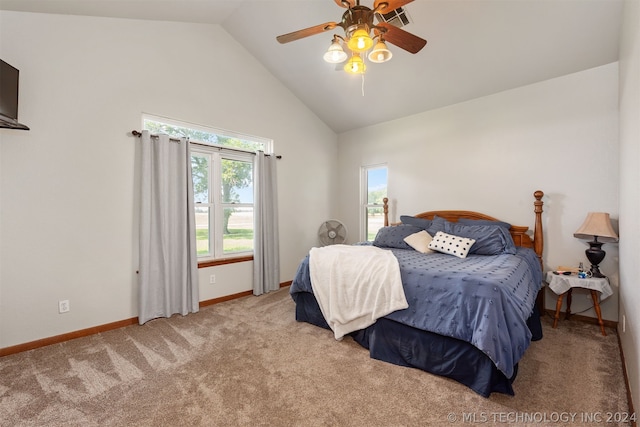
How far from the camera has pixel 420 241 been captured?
A: 11.0 feet

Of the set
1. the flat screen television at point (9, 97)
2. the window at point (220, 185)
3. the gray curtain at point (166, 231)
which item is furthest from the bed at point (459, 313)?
the flat screen television at point (9, 97)

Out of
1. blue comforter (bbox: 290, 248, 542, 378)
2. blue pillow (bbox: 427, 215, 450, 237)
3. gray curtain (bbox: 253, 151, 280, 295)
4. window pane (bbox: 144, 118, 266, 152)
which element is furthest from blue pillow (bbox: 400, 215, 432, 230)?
window pane (bbox: 144, 118, 266, 152)

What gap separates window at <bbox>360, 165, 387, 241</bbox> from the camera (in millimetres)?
4750

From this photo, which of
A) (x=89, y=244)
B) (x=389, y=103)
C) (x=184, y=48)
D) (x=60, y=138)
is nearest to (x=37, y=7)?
(x=60, y=138)

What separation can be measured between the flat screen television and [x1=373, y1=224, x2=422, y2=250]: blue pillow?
3.53 m

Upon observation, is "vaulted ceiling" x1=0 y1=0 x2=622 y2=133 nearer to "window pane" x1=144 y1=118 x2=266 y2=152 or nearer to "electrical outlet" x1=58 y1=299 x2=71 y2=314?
"window pane" x1=144 y1=118 x2=266 y2=152

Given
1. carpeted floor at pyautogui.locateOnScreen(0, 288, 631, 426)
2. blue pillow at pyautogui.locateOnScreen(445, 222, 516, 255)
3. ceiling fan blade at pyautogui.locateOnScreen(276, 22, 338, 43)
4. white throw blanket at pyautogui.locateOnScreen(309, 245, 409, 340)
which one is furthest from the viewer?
blue pillow at pyautogui.locateOnScreen(445, 222, 516, 255)

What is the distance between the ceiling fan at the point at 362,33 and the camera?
185cm

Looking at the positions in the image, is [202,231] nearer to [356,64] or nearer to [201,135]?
[201,135]

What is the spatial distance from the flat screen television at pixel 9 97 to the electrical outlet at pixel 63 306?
1.48m

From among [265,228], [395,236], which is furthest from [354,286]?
[265,228]

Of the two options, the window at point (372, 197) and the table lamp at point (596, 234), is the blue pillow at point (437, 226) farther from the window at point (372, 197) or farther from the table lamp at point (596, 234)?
the table lamp at point (596, 234)

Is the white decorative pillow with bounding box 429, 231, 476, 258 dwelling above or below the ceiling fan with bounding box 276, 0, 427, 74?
below

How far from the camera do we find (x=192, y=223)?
327 cm
